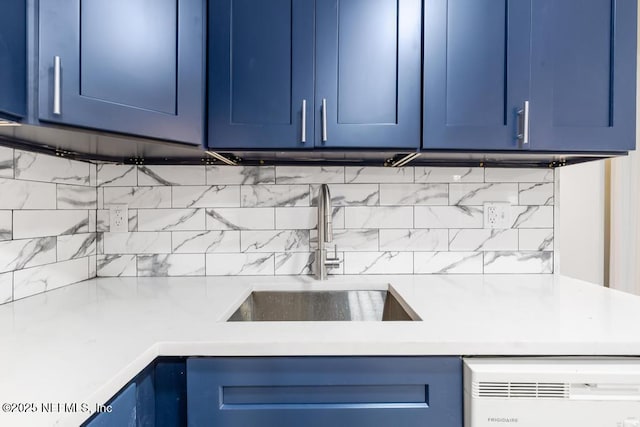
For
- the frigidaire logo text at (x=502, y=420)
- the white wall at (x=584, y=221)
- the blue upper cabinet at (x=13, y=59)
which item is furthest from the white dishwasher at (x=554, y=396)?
the white wall at (x=584, y=221)

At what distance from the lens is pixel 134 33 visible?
3.15 feet

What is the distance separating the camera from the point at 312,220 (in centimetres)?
149

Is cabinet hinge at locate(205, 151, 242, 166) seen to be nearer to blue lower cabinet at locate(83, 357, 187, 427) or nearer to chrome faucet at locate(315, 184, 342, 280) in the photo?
chrome faucet at locate(315, 184, 342, 280)

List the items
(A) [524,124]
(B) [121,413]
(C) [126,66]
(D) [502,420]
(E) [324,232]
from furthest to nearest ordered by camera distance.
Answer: (E) [324,232]
(A) [524,124]
(C) [126,66]
(D) [502,420]
(B) [121,413]

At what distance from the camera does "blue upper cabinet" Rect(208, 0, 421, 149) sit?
114cm

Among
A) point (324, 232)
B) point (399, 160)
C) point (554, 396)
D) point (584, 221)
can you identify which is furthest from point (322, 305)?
point (584, 221)

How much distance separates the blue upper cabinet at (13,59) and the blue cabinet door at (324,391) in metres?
0.70

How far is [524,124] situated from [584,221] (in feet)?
4.74

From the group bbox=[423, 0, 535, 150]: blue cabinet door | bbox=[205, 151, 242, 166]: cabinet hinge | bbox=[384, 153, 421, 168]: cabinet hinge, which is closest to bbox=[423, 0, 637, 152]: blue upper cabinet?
bbox=[423, 0, 535, 150]: blue cabinet door

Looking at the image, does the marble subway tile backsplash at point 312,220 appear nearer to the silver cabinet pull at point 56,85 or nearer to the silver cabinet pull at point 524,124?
the silver cabinet pull at point 524,124

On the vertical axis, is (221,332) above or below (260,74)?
below

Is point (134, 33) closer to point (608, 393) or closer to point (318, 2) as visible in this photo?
point (318, 2)

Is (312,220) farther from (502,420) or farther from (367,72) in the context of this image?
(502,420)

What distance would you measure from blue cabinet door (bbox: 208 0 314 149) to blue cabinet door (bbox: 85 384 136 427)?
77 centimetres
